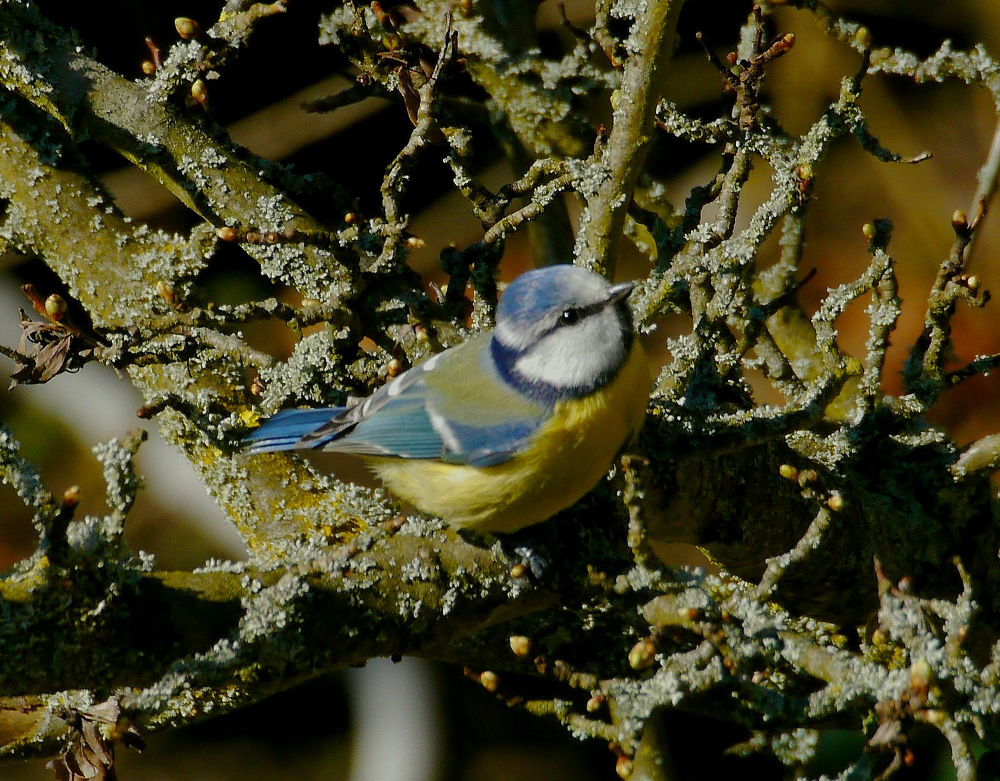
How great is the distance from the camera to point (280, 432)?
5.31 ft

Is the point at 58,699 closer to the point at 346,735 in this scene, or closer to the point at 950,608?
the point at 950,608

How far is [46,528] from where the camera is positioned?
3.47 ft

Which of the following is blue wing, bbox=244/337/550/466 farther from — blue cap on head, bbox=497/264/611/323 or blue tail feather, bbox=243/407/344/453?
blue cap on head, bbox=497/264/611/323

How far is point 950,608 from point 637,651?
378 mm

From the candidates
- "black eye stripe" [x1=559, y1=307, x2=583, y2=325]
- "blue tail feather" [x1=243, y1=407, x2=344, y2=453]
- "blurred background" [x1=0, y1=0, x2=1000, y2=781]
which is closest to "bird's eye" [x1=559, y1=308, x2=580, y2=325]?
"black eye stripe" [x1=559, y1=307, x2=583, y2=325]

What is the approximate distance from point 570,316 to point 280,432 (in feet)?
1.74

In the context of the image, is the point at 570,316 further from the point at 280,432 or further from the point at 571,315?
the point at 280,432

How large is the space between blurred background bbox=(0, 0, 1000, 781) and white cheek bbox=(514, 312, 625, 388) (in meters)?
1.67

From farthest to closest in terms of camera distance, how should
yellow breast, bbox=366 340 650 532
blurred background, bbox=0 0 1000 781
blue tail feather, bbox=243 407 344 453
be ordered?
blurred background, bbox=0 0 1000 781 < blue tail feather, bbox=243 407 344 453 < yellow breast, bbox=366 340 650 532

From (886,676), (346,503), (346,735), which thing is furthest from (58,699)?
(346,735)

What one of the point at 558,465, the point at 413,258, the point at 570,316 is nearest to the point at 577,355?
the point at 570,316

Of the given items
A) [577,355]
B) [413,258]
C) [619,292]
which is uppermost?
[619,292]

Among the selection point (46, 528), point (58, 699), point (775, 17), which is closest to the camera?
point (46, 528)

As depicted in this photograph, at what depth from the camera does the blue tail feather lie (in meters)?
1.62
